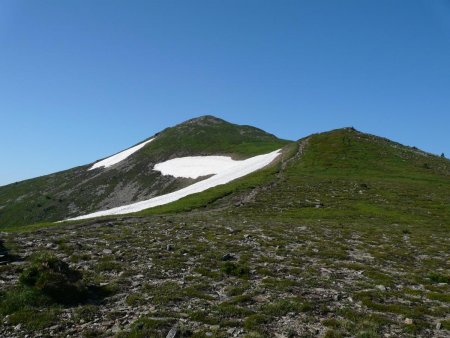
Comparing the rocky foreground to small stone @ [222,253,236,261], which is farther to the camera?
small stone @ [222,253,236,261]

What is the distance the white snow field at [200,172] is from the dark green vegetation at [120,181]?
454 centimetres

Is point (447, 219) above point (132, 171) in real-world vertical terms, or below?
below

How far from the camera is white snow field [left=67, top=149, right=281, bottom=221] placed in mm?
60941

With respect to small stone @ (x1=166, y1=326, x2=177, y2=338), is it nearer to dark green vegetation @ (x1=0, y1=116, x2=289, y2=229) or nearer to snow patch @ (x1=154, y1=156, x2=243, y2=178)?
dark green vegetation @ (x1=0, y1=116, x2=289, y2=229)

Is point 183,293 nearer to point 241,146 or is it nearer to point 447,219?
point 447,219

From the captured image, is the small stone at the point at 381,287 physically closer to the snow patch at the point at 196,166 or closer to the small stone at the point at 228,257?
the small stone at the point at 228,257

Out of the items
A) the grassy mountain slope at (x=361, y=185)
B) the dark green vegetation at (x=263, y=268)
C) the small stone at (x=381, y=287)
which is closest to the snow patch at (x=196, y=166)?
the grassy mountain slope at (x=361, y=185)

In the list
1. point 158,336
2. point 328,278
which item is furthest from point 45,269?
point 328,278

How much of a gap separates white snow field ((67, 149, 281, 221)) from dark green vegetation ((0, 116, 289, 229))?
454 centimetres

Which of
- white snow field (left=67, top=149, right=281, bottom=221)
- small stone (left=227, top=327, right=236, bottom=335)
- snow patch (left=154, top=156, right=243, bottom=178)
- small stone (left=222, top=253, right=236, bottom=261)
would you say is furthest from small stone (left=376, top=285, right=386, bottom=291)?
snow patch (left=154, top=156, right=243, bottom=178)

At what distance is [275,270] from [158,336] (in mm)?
8833

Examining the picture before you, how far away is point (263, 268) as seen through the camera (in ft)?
66.4

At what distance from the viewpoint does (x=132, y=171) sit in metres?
110

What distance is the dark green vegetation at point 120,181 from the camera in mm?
91250
